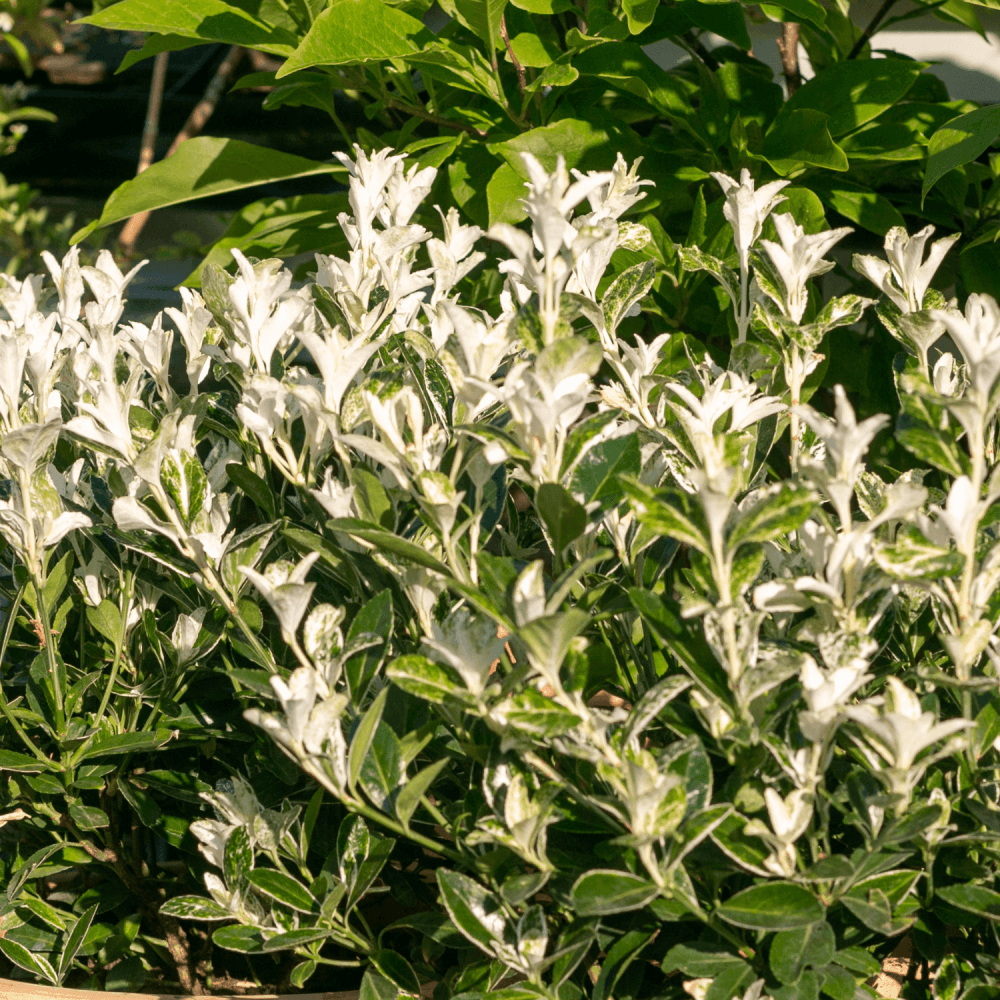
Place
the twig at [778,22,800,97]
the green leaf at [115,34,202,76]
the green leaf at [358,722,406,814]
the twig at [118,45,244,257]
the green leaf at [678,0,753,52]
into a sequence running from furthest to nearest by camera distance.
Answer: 1. the twig at [118,45,244,257]
2. the twig at [778,22,800,97]
3. the green leaf at [115,34,202,76]
4. the green leaf at [678,0,753,52]
5. the green leaf at [358,722,406,814]

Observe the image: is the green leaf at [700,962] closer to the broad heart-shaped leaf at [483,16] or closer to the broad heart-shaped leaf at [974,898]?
the broad heart-shaped leaf at [974,898]

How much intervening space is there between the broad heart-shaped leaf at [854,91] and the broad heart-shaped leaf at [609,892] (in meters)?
0.83

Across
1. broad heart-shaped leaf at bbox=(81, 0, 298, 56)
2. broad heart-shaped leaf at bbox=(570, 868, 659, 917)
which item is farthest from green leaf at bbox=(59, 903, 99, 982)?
broad heart-shaped leaf at bbox=(81, 0, 298, 56)

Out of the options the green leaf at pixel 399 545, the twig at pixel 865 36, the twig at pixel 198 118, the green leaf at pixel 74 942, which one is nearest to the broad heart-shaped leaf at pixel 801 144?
the twig at pixel 865 36

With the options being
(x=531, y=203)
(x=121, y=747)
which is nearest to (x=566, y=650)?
(x=531, y=203)

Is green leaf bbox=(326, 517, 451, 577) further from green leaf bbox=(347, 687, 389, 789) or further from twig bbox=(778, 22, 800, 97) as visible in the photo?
twig bbox=(778, 22, 800, 97)

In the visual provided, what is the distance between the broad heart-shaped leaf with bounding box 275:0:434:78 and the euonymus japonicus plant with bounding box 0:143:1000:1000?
0.15 m

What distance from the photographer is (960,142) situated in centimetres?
89

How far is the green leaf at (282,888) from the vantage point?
660mm

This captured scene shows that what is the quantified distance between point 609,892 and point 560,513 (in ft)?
0.69

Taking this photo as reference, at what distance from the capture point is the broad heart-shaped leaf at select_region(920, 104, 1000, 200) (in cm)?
87

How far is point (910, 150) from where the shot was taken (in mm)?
1083

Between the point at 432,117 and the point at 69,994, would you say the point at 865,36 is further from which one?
the point at 69,994

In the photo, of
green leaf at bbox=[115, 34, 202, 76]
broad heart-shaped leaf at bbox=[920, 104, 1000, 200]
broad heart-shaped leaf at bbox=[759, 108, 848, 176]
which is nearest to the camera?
broad heart-shaped leaf at bbox=[920, 104, 1000, 200]
